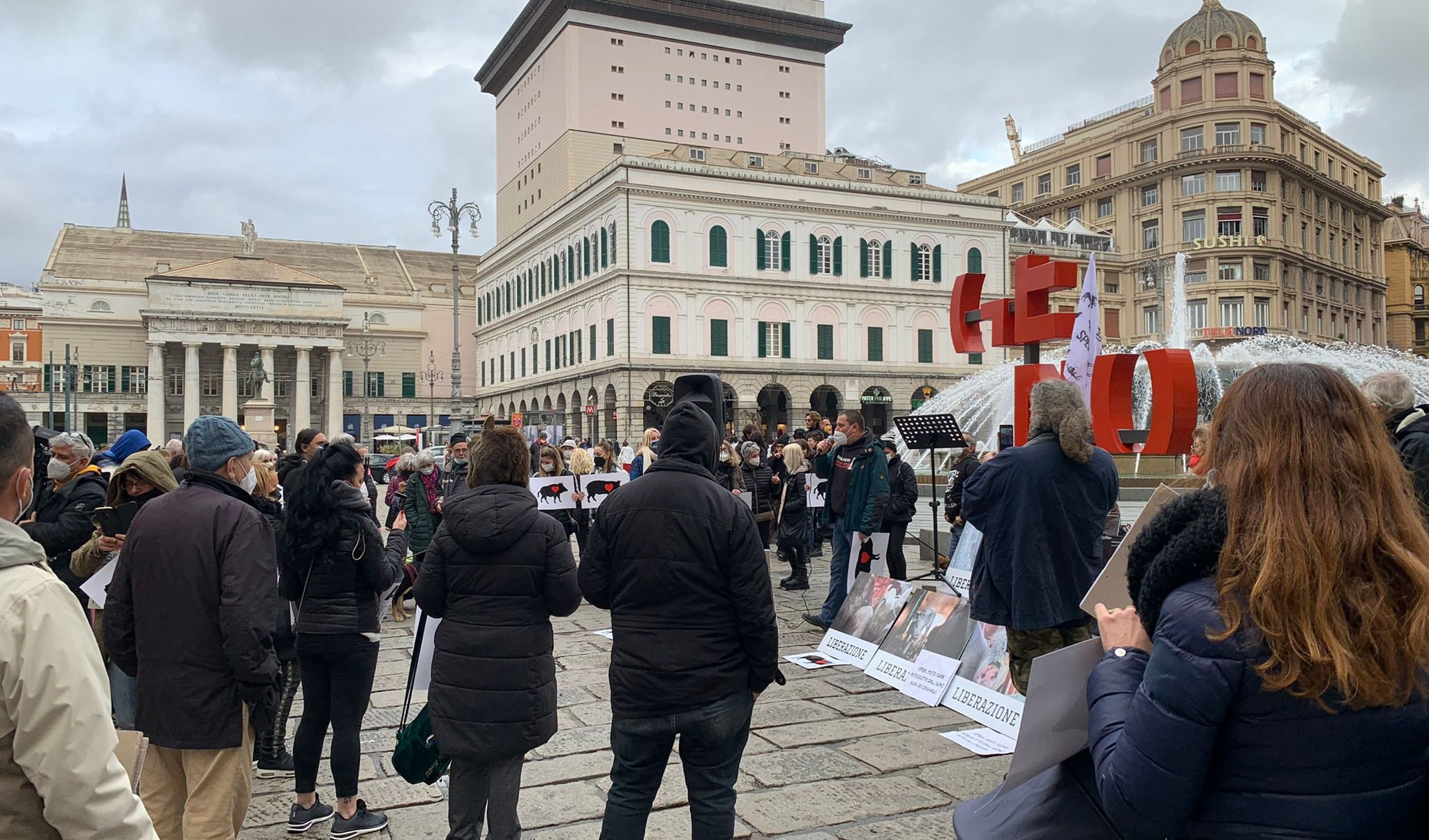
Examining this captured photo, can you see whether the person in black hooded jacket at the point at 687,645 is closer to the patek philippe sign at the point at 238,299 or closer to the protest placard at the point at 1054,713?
the protest placard at the point at 1054,713

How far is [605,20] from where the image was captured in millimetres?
57219

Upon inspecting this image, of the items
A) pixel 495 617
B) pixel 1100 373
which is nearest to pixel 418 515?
pixel 495 617

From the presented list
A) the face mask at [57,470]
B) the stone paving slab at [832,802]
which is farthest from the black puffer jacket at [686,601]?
the face mask at [57,470]

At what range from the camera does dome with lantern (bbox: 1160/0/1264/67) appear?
189 feet

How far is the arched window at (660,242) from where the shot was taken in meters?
41.7

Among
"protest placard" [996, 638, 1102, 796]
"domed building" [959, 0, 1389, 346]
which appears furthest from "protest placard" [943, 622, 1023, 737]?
"domed building" [959, 0, 1389, 346]

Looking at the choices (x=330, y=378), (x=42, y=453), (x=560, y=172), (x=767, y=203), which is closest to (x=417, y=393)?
(x=330, y=378)

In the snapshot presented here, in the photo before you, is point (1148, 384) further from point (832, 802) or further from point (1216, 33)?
point (1216, 33)

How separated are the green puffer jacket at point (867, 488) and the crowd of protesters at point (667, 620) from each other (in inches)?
124

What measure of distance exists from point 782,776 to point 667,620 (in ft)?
6.57

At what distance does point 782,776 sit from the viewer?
196 inches

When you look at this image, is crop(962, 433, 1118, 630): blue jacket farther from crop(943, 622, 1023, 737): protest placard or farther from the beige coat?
the beige coat

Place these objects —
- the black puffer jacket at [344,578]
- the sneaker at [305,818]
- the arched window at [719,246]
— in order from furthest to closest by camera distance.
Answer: the arched window at [719,246]
the sneaker at [305,818]
the black puffer jacket at [344,578]

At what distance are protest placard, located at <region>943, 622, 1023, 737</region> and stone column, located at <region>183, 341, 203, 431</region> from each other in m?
66.3
